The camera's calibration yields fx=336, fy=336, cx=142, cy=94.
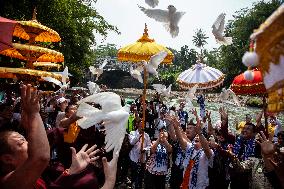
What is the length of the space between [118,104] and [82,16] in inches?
788

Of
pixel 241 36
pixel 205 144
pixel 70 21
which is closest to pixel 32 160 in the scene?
pixel 205 144

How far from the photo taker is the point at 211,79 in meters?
6.74

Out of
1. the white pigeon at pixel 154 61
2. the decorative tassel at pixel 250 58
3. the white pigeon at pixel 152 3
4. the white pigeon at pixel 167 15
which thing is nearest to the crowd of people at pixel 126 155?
the white pigeon at pixel 154 61

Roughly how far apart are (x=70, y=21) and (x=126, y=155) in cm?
1228

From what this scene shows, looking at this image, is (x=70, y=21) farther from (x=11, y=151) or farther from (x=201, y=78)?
(x=11, y=151)

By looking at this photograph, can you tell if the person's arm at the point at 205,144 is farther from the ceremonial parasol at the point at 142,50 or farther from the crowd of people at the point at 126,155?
the ceremonial parasol at the point at 142,50

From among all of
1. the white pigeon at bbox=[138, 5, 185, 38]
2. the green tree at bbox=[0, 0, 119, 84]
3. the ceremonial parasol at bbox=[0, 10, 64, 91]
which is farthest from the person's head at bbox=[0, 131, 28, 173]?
the green tree at bbox=[0, 0, 119, 84]

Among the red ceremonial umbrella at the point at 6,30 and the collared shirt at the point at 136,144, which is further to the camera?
the collared shirt at the point at 136,144

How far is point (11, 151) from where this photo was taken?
2.17 meters

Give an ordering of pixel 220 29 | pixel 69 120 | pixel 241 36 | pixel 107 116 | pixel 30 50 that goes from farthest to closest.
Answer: pixel 241 36, pixel 30 50, pixel 220 29, pixel 69 120, pixel 107 116

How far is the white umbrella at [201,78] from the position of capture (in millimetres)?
6781

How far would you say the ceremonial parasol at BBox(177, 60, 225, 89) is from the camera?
267 inches

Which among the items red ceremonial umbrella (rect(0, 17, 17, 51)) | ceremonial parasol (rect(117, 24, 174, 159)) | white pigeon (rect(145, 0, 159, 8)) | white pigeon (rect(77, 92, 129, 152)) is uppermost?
white pigeon (rect(145, 0, 159, 8))

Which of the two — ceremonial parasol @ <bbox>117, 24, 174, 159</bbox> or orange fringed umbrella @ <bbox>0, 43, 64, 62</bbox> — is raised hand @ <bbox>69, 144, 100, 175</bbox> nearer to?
orange fringed umbrella @ <bbox>0, 43, 64, 62</bbox>
